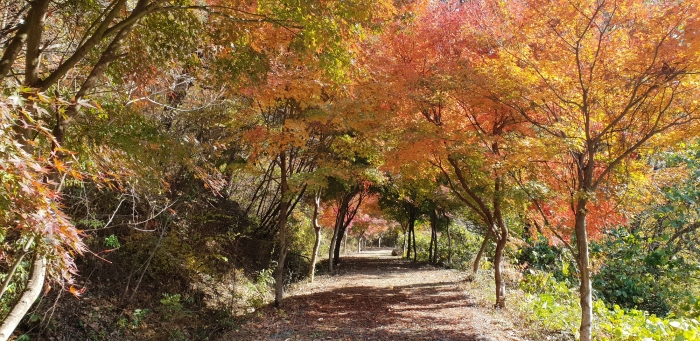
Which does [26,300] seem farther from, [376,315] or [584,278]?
[376,315]

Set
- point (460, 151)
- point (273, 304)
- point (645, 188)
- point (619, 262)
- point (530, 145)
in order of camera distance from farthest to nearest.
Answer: point (619, 262) → point (273, 304) → point (460, 151) → point (645, 188) → point (530, 145)

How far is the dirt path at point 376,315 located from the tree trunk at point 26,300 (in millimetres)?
4481

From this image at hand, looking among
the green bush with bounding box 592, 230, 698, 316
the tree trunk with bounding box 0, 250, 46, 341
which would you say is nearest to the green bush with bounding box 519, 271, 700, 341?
the green bush with bounding box 592, 230, 698, 316

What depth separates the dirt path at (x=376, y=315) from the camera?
7.20 meters

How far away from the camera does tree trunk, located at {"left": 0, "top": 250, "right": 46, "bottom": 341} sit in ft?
9.26

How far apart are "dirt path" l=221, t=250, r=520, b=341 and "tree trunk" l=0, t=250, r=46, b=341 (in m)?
4.48

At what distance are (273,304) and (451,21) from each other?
24.5 ft

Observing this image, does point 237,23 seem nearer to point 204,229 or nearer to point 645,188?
point 204,229

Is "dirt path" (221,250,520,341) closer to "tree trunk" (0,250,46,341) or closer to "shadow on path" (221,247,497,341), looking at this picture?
"shadow on path" (221,247,497,341)

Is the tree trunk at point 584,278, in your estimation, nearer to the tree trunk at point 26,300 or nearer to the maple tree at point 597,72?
the maple tree at point 597,72

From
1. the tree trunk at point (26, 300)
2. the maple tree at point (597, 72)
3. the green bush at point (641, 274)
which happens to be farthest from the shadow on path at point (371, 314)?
the tree trunk at point (26, 300)

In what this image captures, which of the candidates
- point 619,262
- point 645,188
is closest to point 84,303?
point 645,188

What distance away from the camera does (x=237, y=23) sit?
4520 mm

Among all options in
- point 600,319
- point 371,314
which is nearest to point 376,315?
point 371,314
